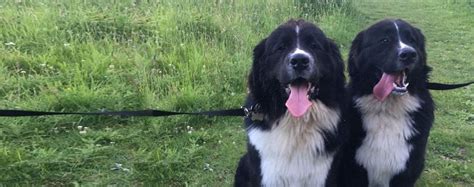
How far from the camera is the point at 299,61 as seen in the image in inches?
112

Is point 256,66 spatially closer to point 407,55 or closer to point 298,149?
point 298,149

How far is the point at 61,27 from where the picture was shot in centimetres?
643

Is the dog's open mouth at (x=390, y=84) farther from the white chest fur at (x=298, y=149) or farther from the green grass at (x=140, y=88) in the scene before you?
the green grass at (x=140, y=88)

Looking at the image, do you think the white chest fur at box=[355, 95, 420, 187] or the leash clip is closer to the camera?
the leash clip

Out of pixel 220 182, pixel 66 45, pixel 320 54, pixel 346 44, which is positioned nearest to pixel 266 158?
pixel 320 54

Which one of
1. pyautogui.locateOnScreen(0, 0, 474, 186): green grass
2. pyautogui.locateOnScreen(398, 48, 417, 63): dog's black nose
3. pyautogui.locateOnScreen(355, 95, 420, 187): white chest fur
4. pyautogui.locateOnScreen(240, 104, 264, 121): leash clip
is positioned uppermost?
pyautogui.locateOnScreen(398, 48, 417, 63): dog's black nose

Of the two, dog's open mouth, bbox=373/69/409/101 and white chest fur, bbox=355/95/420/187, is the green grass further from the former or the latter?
dog's open mouth, bbox=373/69/409/101

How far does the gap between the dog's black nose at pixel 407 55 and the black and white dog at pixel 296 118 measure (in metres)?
0.40

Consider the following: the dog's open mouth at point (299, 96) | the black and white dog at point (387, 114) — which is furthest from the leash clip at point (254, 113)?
the black and white dog at point (387, 114)

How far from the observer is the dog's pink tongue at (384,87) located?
10.7 ft

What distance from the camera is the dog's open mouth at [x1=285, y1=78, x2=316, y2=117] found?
9.37 ft

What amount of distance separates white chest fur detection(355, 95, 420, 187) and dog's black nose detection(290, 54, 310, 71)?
0.75 meters

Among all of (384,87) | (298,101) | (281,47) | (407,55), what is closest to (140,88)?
(281,47)

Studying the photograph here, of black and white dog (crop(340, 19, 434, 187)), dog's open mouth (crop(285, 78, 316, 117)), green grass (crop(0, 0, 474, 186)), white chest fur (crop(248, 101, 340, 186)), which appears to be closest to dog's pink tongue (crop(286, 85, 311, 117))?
dog's open mouth (crop(285, 78, 316, 117))
